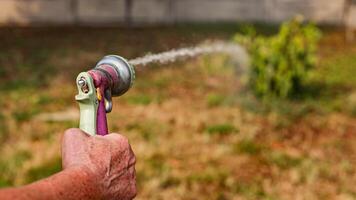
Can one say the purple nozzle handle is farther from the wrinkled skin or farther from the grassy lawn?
the grassy lawn

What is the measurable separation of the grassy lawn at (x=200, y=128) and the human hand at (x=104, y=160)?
2.79 m

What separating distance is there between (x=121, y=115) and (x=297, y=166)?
210 cm

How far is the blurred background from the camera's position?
455 centimetres

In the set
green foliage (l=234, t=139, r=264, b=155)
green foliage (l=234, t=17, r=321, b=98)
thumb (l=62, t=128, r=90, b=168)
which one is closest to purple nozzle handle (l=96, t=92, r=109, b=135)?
thumb (l=62, t=128, r=90, b=168)

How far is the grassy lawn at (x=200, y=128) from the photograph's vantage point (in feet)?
14.7

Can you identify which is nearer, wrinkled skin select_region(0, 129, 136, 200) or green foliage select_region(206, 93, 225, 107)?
wrinkled skin select_region(0, 129, 136, 200)

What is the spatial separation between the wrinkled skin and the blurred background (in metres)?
2.82

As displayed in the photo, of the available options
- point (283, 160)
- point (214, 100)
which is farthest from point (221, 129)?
point (214, 100)

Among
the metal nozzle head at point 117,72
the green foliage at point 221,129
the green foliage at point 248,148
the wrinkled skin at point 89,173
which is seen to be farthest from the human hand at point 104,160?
the green foliage at point 221,129

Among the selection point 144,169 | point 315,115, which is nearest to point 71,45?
point 315,115

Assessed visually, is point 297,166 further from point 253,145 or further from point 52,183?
point 52,183

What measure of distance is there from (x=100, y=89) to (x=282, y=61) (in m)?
5.14

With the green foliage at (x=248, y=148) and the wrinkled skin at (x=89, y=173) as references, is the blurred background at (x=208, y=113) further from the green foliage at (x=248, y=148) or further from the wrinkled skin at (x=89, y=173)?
the wrinkled skin at (x=89, y=173)

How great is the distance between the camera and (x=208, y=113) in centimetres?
618
